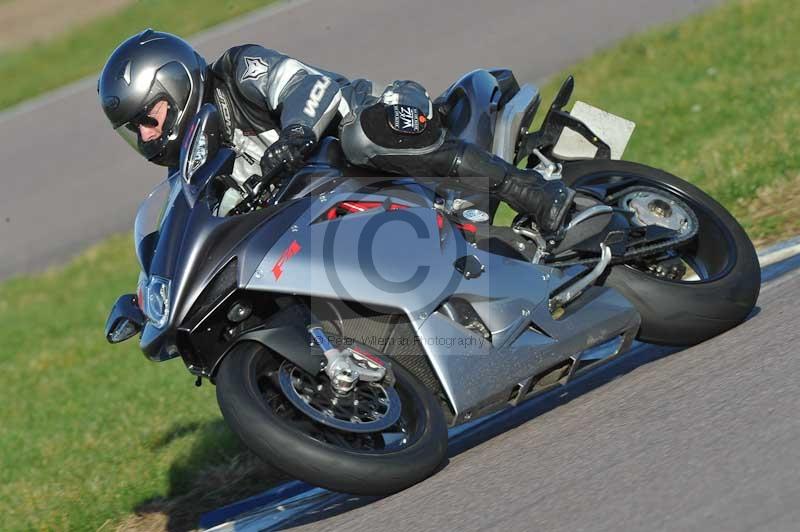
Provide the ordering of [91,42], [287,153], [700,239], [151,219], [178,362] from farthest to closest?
[91,42]
[178,362]
[700,239]
[151,219]
[287,153]

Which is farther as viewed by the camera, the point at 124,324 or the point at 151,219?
the point at 151,219

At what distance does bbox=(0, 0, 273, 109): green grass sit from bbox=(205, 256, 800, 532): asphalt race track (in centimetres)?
1185

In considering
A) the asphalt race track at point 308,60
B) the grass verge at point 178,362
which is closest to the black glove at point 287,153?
the grass verge at point 178,362

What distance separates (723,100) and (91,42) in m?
9.90

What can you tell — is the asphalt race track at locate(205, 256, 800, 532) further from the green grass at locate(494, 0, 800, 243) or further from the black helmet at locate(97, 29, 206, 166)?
the green grass at locate(494, 0, 800, 243)

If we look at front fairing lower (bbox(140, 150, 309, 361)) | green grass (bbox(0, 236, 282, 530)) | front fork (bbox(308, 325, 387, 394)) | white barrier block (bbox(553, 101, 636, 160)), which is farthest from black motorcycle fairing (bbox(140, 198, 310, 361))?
white barrier block (bbox(553, 101, 636, 160))

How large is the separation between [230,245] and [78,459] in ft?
8.77

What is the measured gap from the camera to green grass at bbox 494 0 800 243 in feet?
24.8

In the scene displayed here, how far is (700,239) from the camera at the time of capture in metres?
5.33

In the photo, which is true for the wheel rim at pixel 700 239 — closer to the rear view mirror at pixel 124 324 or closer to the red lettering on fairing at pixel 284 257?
the red lettering on fairing at pixel 284 257

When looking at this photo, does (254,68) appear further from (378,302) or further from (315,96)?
(378,302)

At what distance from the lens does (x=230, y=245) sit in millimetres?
4211

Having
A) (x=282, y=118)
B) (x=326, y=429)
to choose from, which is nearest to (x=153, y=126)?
(x=282, y=118)

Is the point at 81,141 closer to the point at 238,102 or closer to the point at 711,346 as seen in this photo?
the point at 238,102
